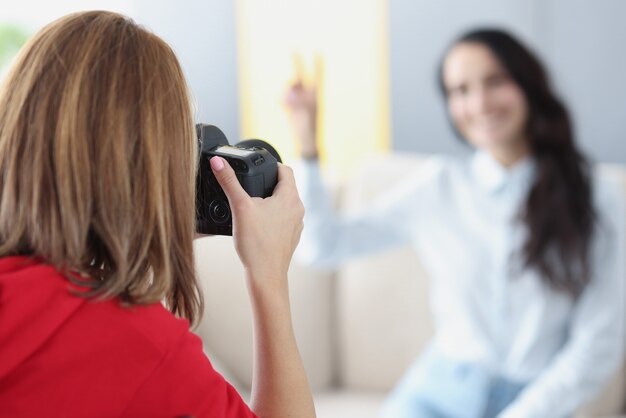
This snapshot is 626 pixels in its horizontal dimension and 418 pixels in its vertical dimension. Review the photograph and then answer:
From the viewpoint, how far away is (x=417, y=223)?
75.2 inches

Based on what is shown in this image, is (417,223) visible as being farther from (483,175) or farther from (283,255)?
(283,255)

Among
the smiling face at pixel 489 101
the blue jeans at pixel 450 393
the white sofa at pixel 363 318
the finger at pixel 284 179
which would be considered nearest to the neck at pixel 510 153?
the smiling face at pixel 489 101

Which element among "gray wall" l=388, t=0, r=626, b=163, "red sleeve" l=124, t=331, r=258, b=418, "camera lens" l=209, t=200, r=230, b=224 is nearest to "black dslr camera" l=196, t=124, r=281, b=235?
"camera lens" l=209, t=200, r=230, b=224

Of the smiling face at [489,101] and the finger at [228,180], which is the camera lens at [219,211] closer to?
the finger at [228,180]

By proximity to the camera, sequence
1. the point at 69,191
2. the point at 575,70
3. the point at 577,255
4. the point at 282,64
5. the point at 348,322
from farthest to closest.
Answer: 1. the point at 282,64
2. the point at 575,70
3. the point at 348,322
4. the point at 577,255
5. the point at 69,191

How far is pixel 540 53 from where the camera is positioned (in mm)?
2518

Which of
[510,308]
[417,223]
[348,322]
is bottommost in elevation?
[348,322]

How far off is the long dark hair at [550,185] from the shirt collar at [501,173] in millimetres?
21

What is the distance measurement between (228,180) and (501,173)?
108cm

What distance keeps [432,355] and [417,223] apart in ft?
0.94

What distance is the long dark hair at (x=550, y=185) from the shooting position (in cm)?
→ 170

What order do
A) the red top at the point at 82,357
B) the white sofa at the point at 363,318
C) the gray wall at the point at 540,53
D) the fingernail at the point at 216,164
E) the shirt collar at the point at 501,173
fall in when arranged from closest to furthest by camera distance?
1. the red top at the point at 82,357
2. the fingernail at the point at 216,164
3. the shirt collar at the point at 501,173
4. the white sofa at the point at 363,318
5. the gray wall at the point at 540,53

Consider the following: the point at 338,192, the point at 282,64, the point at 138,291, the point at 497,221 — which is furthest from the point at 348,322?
the point at 138,291

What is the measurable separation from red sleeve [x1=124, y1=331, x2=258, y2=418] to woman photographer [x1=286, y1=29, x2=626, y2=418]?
102cm
